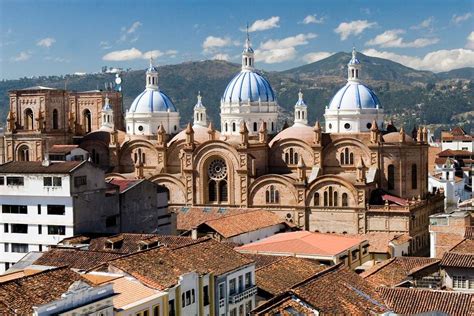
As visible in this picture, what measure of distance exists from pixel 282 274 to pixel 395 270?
5289 mm

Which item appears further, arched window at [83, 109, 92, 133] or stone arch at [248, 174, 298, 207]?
arched window at [83, 109, 92, 133]

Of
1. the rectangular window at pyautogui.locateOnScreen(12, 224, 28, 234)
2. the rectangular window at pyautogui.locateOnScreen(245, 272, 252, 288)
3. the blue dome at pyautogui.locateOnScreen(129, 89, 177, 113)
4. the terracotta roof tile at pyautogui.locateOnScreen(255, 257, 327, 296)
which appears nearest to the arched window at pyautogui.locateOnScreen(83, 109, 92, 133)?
the blue dome at pyautogui.locateOnScreen(129, 89, 177, 113)

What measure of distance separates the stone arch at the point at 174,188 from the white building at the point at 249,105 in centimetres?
737

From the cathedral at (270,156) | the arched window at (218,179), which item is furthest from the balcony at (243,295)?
the arched window at (218,179)

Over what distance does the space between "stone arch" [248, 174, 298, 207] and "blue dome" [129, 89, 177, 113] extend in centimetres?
1472

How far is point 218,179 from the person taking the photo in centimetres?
6669

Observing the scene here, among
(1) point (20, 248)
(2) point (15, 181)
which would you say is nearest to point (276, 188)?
(2) point (15, 181)

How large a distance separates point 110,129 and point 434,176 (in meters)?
35.9

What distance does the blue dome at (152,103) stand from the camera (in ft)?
248

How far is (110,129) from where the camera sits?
7519cm

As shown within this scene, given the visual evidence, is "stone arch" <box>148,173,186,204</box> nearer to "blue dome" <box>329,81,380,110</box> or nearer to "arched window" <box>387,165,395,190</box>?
"blue dome" <box>329,81,380,110</box>

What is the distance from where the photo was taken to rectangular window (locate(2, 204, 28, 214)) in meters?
44.4

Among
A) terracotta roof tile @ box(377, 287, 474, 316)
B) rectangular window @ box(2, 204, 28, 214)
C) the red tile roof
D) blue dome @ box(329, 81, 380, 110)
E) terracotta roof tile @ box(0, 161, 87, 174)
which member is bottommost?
the red tile roof

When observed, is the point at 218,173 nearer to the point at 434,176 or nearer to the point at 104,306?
the point at 434,176
